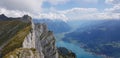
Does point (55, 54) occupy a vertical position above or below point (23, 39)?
below

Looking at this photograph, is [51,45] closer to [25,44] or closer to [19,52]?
[25,44]

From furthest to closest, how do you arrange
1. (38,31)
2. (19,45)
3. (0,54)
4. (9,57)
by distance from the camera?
(38,31) < (0,54) < (19,45) < (9,57)

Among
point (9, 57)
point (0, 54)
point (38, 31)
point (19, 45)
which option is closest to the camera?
point (9, 57)

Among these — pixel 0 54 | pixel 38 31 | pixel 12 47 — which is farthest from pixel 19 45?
pixel 38 31

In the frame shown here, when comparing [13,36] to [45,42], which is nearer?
[13,36]

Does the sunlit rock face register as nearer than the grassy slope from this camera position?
No

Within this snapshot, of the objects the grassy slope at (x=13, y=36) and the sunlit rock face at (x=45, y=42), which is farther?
the sunlit rock face at (x=45, y=42)

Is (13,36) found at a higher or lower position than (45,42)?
higher

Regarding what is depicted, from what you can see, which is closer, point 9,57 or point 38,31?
point 9,57

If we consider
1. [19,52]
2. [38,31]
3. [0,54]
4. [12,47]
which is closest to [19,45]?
[12,47]
